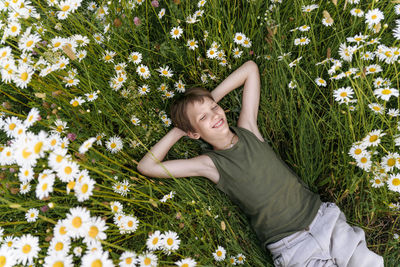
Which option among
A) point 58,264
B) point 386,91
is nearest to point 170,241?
point 58,264

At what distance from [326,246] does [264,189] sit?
1.80ft

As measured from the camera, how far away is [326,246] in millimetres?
1887

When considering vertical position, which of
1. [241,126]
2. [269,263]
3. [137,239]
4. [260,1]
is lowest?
[269,263]

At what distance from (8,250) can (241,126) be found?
164 centimetres

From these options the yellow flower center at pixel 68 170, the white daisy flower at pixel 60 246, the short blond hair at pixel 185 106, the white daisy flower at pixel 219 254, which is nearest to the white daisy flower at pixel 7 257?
the white daisy flower at pixel 60 246

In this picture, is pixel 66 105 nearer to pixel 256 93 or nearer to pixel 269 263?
pixel 256 93

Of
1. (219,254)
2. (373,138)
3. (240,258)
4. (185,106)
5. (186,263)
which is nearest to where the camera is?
(186,263)

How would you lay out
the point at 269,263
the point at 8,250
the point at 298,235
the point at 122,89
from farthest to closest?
1. the point at 122,89
2. the point at 269,263
3. the point at 298,235
4. the point at 8,250

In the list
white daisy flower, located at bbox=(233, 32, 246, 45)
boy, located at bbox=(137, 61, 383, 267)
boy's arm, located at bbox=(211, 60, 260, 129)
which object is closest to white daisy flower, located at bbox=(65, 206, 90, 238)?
boy, located at bbox=(137, 61, 383, 267)

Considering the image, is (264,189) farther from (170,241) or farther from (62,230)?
(62,230)

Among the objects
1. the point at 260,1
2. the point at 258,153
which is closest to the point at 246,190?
the point at 258,153

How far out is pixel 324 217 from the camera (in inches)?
77.7

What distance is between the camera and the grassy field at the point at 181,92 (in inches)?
69.8

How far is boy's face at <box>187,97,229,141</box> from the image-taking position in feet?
6.47
